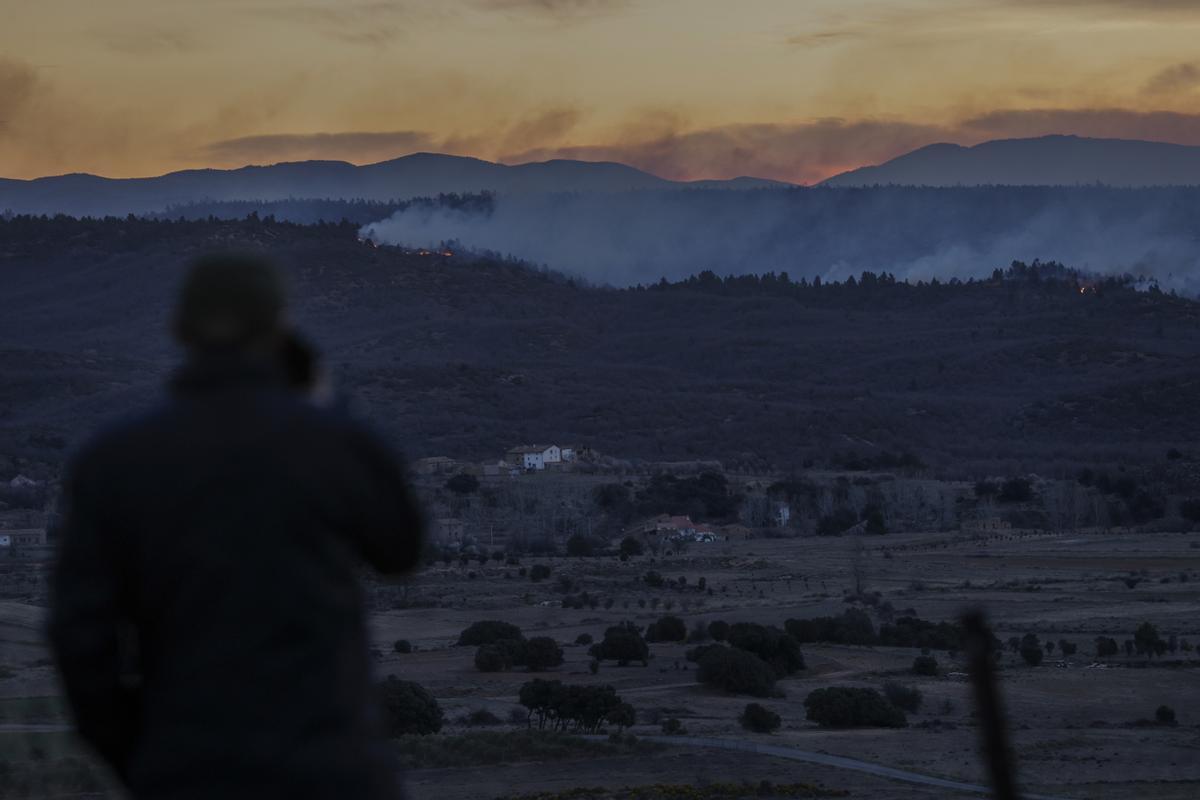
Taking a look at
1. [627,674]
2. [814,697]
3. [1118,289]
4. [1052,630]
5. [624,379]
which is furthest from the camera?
[1118,289]

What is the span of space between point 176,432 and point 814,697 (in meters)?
24.4

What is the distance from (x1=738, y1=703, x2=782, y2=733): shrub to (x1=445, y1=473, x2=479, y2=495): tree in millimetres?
43003

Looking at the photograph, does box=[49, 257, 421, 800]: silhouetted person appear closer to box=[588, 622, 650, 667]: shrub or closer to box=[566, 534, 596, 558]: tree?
box=[588, 622, 650, 667]: shrub

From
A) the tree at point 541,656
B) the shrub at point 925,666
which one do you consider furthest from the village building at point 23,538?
the shrub at point 925,666

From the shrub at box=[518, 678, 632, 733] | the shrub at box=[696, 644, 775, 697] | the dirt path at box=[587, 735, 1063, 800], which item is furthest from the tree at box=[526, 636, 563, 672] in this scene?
the dirt path at box=[587, 735, 1063, 800]

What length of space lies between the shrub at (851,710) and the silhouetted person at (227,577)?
2329 centimetres

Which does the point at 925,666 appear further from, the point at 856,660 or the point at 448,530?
the point at 448,530

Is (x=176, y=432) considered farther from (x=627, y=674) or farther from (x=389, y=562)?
(x=627, y=674)

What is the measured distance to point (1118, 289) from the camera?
12638 cm

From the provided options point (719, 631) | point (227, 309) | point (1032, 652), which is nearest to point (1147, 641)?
point (1032, 652)

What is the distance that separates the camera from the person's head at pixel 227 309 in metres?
2.77

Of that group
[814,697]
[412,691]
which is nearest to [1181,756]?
[814,697]

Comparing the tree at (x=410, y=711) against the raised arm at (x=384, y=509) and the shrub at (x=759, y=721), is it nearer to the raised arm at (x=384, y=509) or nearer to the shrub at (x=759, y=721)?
the shrub at (x=759, y=721)

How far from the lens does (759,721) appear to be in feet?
80.9
